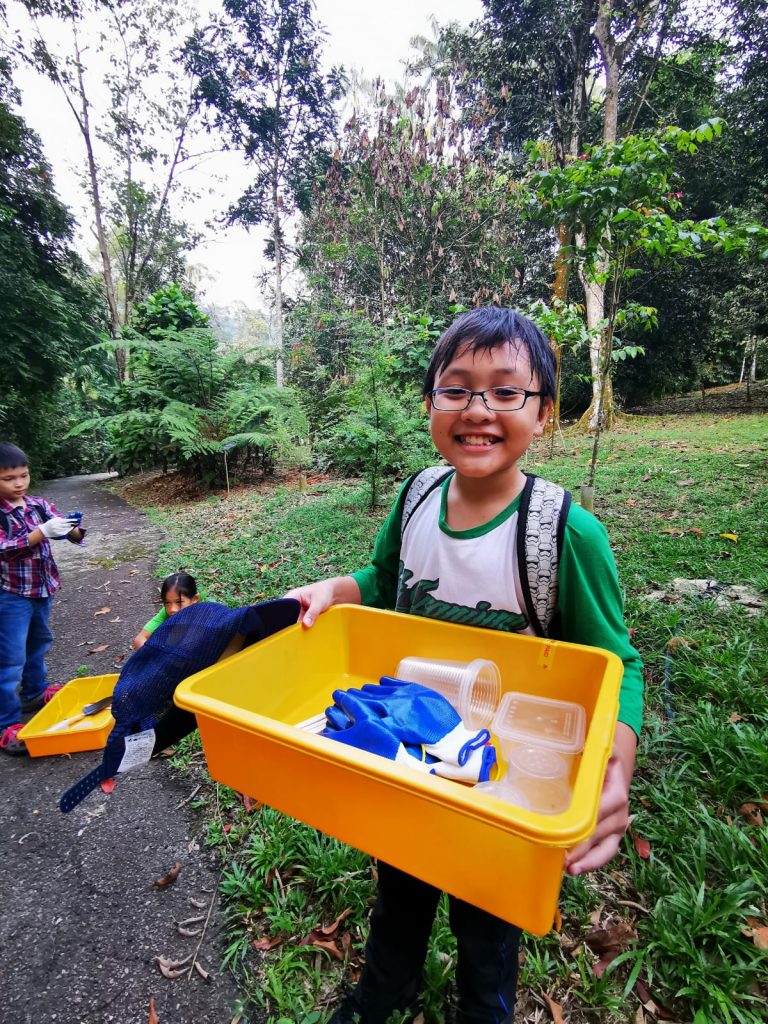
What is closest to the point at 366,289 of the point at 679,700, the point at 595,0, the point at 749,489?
the point at 595,0

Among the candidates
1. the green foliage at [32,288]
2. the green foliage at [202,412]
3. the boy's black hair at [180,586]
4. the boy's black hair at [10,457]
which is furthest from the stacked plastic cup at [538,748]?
the green foliage at [32,288]

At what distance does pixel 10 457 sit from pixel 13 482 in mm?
132

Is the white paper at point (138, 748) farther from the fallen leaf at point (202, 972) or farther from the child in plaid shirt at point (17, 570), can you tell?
the child in plaid shirt at point (17, 570)

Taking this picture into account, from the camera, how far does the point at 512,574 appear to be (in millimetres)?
1145

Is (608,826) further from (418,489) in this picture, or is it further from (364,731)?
(418,489)

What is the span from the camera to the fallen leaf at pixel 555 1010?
1.32m

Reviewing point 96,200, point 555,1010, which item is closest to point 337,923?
point 555,1010

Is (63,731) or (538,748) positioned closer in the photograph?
(538,748)

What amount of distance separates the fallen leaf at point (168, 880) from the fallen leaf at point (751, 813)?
6.91 ft

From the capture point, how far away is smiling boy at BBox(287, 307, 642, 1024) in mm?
1057

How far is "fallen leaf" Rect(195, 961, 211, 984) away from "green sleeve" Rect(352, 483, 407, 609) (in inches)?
49.4

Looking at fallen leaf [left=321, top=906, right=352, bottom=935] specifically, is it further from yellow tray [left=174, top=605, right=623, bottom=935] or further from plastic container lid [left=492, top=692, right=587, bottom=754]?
plastic container lid [left=492, top=692, right=587, bottom=754]

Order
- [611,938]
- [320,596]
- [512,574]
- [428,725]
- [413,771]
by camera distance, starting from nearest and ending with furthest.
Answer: [413,771] < [428,725] < [512,574] < [320,596] < [611,938]

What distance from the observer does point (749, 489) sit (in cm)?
509
